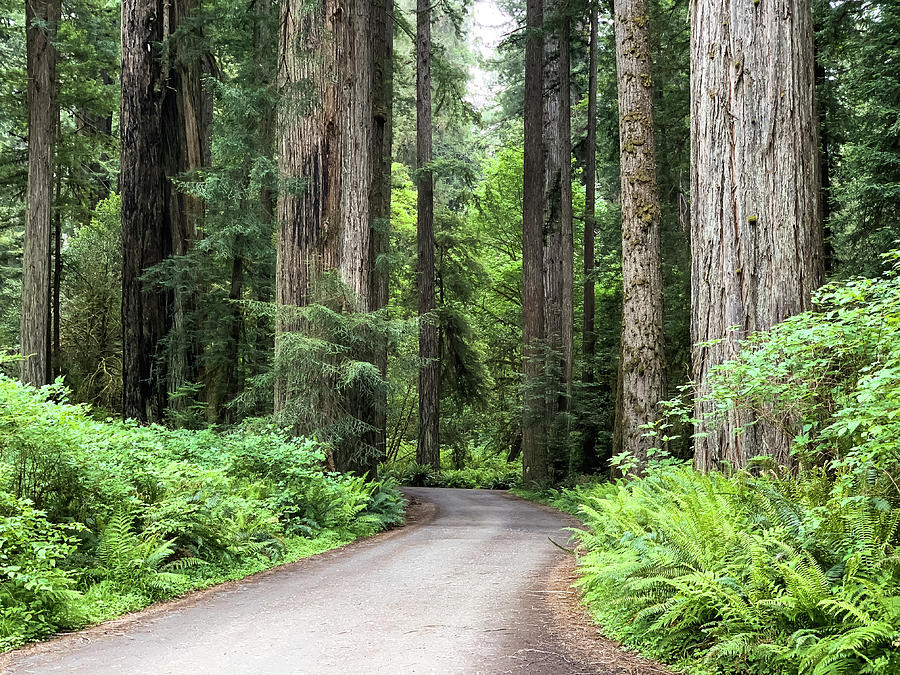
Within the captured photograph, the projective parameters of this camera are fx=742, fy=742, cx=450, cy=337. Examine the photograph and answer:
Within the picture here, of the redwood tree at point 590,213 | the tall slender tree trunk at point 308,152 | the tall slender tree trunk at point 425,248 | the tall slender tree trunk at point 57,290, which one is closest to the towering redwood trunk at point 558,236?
the redwood tree at point 590,213

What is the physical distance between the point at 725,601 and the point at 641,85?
30.6ft

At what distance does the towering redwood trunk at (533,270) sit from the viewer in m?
20.1

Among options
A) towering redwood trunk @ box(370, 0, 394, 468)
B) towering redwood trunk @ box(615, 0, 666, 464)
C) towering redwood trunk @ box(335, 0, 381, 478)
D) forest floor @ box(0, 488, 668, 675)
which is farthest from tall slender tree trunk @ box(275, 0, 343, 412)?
forest floor @ box(0, 488, 668, 675)

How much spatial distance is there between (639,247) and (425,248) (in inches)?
576

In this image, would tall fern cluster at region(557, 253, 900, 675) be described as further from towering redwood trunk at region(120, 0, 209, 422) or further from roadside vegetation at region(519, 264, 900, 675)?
towering redwood trunk at region(120, 0, 209, 422)

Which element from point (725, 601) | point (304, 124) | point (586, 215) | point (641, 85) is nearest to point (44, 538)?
point (725, 601)

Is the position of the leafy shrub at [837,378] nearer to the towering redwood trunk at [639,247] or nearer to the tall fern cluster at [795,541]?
the tall fern cluster at [795,541]

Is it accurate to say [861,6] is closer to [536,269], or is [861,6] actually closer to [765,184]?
[536,269]

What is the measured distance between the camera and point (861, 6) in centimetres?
1500

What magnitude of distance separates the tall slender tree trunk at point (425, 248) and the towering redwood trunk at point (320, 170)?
10928 mm

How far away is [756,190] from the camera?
19.9ft

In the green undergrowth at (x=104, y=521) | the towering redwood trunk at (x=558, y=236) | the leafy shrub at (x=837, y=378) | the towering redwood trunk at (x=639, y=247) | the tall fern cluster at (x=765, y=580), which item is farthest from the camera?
the towering redwood trunk at (x=558, y=236)

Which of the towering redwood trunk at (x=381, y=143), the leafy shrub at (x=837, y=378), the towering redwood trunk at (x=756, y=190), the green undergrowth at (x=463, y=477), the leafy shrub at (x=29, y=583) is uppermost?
the towering redwood trunk at (x=381, y=143)

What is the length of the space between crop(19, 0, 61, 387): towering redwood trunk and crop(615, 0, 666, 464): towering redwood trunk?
13.8 metres
